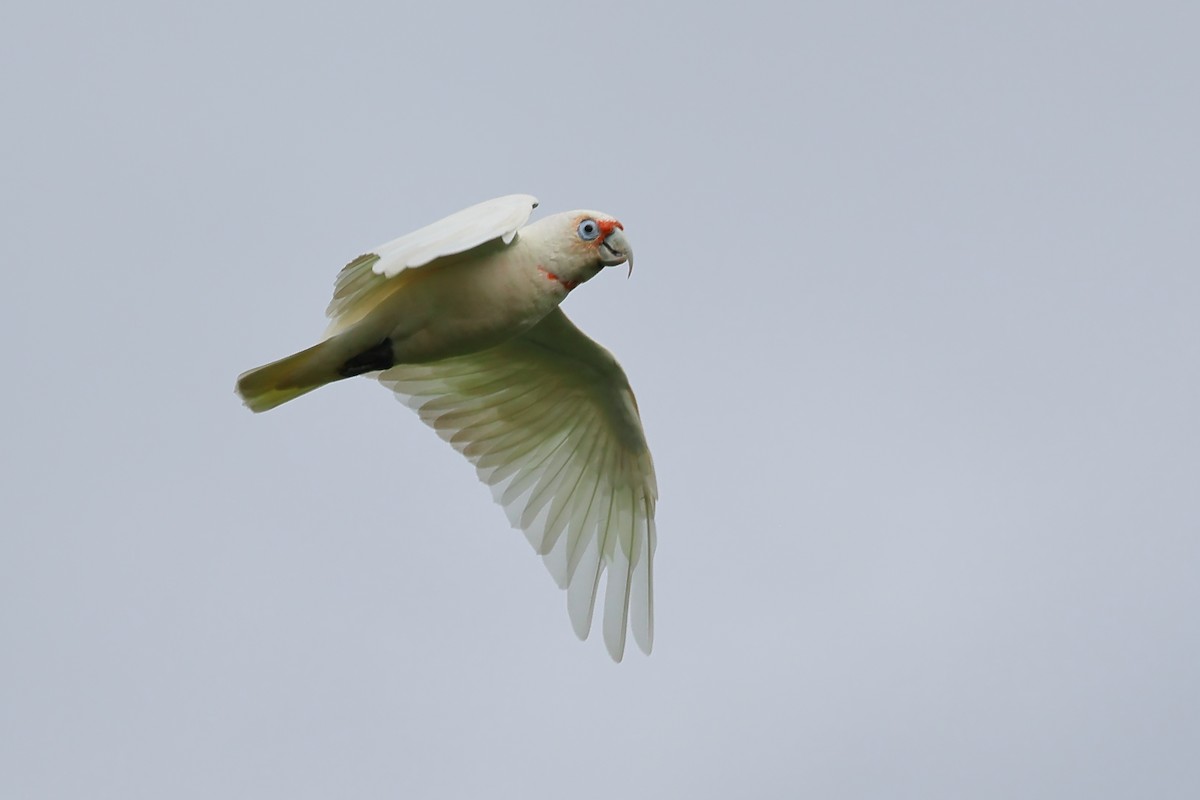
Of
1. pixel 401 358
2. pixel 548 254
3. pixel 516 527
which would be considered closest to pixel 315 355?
pixel 401 358

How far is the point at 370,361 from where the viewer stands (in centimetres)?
1028

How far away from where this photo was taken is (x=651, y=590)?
464 inches

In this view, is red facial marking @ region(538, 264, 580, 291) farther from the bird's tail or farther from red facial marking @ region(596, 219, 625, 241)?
the bird's tail

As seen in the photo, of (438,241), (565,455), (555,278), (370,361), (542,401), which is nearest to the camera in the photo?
(438,241)

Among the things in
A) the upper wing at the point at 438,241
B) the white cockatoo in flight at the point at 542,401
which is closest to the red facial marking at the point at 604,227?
the white cockatoo in flight at the point at 542,401

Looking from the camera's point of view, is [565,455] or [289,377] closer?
[289,377]

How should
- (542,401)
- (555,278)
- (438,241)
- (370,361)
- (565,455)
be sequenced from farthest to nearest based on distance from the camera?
1. (565,455)
2. (542,401)
3. (370,361)
4. (555,278)
5. (438,241)

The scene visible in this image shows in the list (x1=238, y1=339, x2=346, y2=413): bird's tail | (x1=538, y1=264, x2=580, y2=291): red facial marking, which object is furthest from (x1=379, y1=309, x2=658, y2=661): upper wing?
(x1=538, y1=264, x2=580, y2=291): red facial marking

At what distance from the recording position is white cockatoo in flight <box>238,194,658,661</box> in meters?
10.2

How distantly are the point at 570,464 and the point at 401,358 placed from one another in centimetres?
206

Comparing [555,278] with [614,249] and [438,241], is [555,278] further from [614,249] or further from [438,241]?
[438,241]

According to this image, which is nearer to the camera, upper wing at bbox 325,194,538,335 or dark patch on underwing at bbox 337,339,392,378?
upper wing at bbox 325,194,538,335

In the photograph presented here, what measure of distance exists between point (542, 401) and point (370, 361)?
1.77 m

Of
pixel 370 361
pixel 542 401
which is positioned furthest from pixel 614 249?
pixel 542 401
